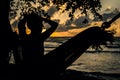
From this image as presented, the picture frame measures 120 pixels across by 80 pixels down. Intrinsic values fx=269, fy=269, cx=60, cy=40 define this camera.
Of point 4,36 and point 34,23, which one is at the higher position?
point 34,23

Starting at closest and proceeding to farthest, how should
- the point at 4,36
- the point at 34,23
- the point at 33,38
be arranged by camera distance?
the point at 33,38, the point at 34,23, the point at 4,36

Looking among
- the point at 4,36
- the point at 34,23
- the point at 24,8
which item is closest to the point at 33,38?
the point at 34,23

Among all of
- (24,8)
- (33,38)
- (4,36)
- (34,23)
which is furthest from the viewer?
(24,8)

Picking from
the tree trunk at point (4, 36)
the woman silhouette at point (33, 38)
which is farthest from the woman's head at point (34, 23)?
the tree trunk at point (4, 36)

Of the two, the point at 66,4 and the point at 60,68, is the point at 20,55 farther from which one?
the point at 66,4

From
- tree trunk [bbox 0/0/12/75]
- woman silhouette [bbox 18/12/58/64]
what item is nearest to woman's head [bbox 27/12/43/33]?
woman silhouette [bbox 18/12/58/64]

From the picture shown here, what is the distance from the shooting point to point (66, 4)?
38.7 ft

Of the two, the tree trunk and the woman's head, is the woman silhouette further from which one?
the tree trunk

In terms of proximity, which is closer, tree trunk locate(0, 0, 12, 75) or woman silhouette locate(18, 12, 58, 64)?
woman silhouette locate(18, 12, 58, 64)

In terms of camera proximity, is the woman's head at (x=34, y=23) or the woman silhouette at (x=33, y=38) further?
the woman's head at (x=34, y=23)

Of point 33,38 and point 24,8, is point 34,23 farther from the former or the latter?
point 24,8

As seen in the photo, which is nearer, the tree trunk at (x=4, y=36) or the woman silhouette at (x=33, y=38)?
the woman silhouette at (x=33, y=38)

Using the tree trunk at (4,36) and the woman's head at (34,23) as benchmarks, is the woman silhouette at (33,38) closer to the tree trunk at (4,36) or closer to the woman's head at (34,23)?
the woman's head at (34,23)

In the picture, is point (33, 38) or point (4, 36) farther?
point (4, 36)
